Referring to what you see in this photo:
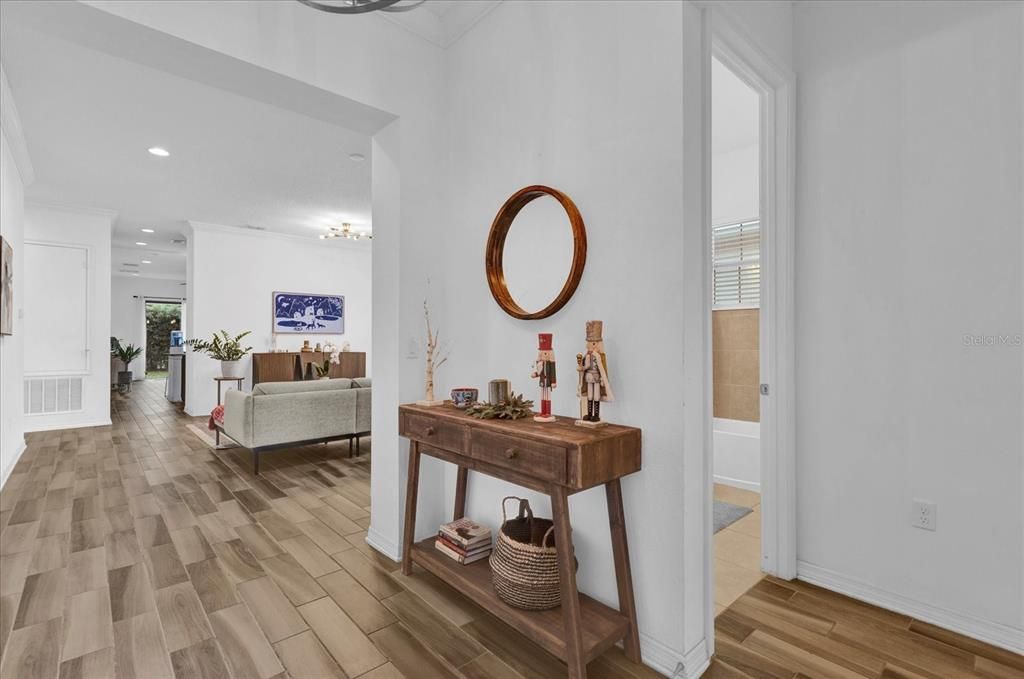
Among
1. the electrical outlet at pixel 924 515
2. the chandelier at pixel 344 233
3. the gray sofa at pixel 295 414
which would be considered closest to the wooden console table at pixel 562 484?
the electrical outlet at pixel 924 515

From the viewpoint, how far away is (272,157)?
441 cm

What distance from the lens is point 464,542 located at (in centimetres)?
223

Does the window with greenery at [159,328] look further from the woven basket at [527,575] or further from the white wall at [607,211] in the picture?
the woven basket at [527,575]

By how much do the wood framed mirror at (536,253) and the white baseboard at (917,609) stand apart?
5.69 ft

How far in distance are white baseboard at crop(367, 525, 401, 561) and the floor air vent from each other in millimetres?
5612

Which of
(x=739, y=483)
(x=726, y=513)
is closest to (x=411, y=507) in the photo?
(x=726, y=513)

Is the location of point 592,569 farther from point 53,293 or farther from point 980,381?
point 53,293

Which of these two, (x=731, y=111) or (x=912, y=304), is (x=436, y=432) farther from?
(x=731, y=111)

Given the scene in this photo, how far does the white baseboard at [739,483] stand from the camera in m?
3.77

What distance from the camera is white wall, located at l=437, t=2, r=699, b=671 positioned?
169 cm

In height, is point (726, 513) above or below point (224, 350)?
below

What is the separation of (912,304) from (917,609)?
1236 millimetres

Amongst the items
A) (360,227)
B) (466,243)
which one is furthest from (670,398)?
(360,227)

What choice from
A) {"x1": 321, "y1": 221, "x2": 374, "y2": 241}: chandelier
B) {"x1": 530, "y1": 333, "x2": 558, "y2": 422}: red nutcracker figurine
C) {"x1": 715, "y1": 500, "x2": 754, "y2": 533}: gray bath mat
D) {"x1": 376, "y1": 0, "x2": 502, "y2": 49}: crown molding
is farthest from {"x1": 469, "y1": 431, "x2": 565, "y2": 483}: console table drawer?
{"x1": 321, "y1": 221, "x2": 374, "y2": 241}: chandelier
